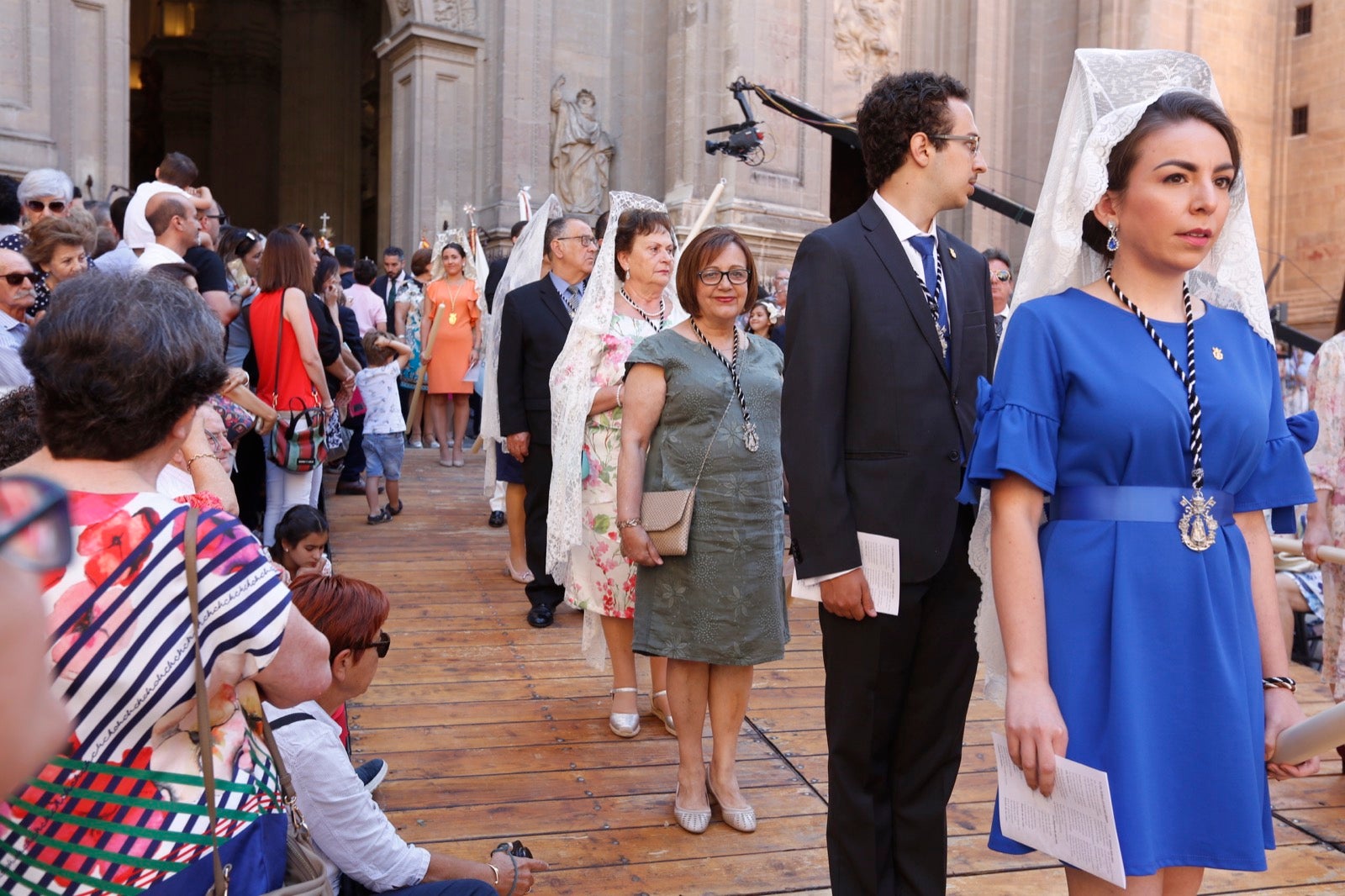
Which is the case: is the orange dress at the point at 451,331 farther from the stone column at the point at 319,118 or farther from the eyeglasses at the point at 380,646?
the stone column at the point at 319,118

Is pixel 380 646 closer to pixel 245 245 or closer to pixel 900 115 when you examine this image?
pixel 900 115

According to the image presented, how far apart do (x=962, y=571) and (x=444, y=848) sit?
184 centimetres

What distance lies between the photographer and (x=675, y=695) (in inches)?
158

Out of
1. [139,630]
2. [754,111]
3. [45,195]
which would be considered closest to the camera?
[139,630]

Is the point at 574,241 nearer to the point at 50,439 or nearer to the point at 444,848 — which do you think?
the point at 444,848

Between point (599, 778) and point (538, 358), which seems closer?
point (599, 778)

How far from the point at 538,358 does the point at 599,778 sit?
274cm

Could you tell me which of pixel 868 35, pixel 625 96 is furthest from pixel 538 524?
pixel 868 35

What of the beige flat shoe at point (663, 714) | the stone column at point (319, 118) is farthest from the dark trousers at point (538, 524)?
the stone column at point (319, 118)

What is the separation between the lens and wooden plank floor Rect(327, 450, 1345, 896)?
11.8 ft

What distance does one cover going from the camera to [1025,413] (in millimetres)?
2107

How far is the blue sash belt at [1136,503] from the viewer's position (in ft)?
6.87

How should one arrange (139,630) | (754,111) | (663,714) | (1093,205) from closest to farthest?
1. (139,630)
2. (1093,205)
3. (663,714)
4. (754,111)

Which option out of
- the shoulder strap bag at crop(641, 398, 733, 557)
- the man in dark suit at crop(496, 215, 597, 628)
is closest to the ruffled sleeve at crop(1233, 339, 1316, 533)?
the shoulder strap bag at crop(641, 398, 733, 557)
